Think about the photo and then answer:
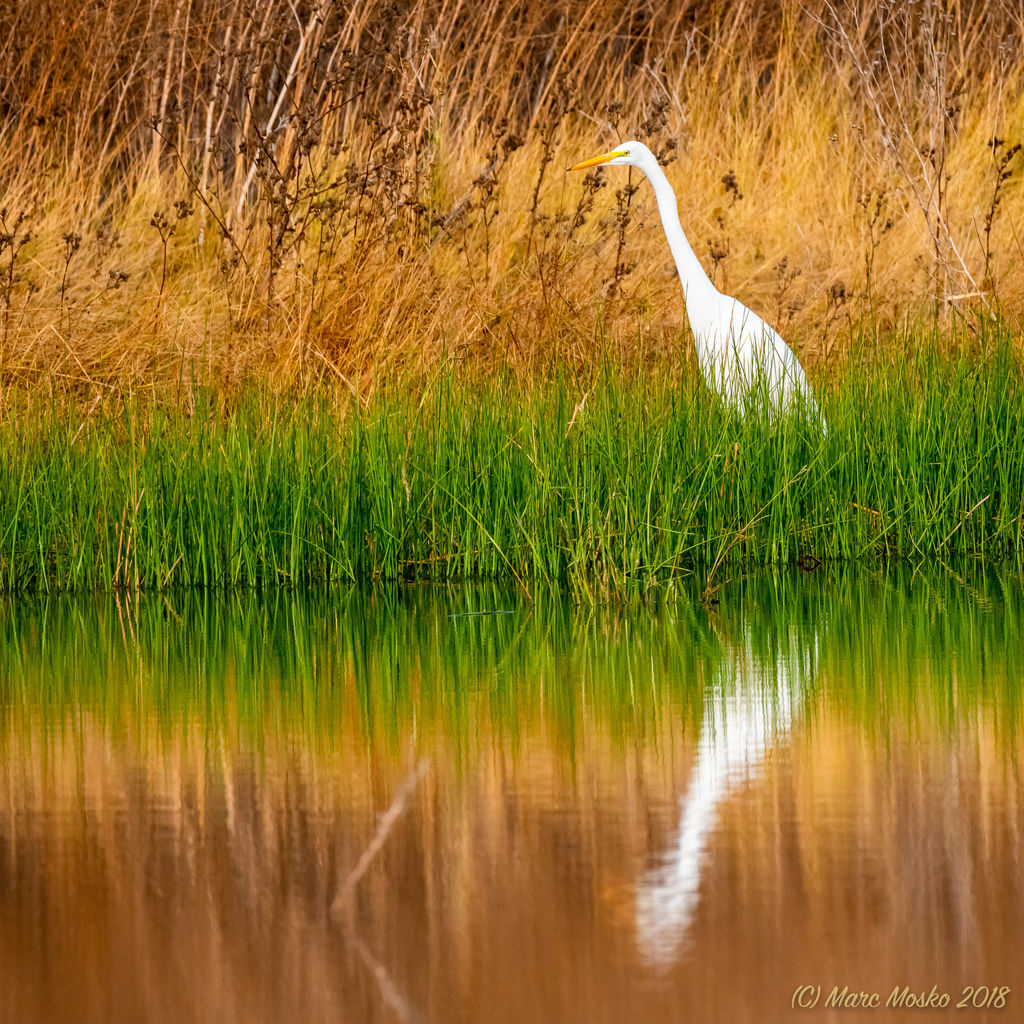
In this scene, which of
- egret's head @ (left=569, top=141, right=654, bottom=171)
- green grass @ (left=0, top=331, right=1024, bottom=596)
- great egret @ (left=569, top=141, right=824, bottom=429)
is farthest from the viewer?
egret's head @ (left=569, top=141, right=654, bottom=171)

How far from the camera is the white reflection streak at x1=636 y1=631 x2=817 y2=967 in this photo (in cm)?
213

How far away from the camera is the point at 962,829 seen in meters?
2.46

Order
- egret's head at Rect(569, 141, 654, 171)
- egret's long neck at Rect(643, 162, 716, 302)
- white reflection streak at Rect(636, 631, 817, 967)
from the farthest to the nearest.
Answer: egret's head at Rect(569, 141, 654, 171) → egret's long neck at Rect(643, 162, 716, 302) → white reflection streak at Rect(636, 631, 817, 967)

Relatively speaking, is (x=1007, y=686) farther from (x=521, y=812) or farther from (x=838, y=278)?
(x=838, y=278)

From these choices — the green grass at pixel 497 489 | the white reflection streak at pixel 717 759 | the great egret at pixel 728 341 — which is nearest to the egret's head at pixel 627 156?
the great egret at pixel 728 341

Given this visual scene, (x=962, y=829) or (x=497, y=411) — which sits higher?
(x=497, y=411)

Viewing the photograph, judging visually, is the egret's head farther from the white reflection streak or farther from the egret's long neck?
the white reflection streak

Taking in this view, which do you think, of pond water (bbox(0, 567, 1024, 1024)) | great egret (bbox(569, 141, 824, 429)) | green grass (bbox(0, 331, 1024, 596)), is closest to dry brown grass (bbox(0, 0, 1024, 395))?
great egret (bbox(569, 141, 824, 429))

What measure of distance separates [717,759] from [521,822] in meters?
0.46

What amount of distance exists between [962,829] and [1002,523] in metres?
3.18

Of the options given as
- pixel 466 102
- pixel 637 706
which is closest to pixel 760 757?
pixel 637 706

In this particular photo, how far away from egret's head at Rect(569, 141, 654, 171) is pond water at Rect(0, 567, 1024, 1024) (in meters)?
3.27

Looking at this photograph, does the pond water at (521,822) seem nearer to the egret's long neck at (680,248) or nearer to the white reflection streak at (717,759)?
the white reflection streak at (717,759)

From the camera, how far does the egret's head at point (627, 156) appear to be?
7.14m
